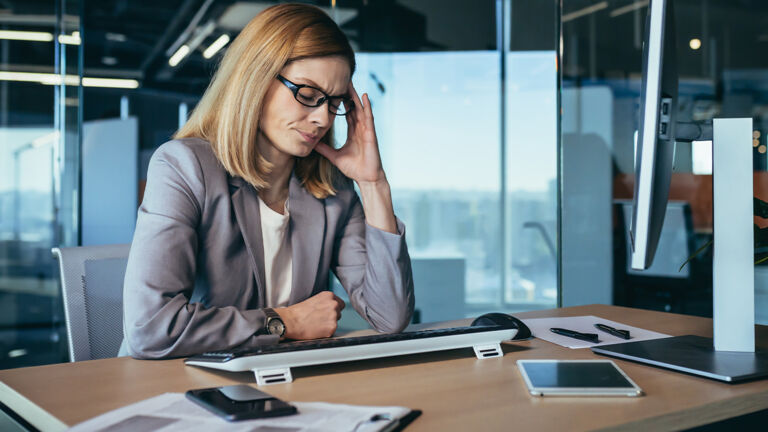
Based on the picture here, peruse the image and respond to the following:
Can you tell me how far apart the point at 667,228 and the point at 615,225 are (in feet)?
Answer: 1.04

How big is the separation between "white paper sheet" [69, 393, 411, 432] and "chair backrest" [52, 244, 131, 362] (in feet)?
2.72

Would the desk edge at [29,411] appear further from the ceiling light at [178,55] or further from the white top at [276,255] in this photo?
the ceiling light at [178,55]

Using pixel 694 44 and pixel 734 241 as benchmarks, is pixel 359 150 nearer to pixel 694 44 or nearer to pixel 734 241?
pixel 734 241

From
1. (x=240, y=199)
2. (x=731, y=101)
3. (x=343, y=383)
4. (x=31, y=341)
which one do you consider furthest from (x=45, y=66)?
(x=731, y=101)

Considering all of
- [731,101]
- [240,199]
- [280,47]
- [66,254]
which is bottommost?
[66,254]

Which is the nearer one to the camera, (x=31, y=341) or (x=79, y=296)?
(x=79, y=296)

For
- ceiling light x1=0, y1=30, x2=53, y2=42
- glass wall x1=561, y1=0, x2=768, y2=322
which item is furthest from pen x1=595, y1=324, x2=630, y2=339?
ceiling light x1=0, y1=30, x2=53, y2=42

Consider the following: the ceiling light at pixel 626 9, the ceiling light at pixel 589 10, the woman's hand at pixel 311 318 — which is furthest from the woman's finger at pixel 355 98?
the ceiling light at pixel 626 9

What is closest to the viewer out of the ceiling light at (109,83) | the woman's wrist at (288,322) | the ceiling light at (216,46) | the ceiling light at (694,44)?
the woman's wrist at (288,322)

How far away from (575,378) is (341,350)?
359 millimetres

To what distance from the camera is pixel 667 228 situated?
4.01m

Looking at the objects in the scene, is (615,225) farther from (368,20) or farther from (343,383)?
(343,383)

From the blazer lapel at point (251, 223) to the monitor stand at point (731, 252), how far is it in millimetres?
744

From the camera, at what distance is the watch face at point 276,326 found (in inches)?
49.8
